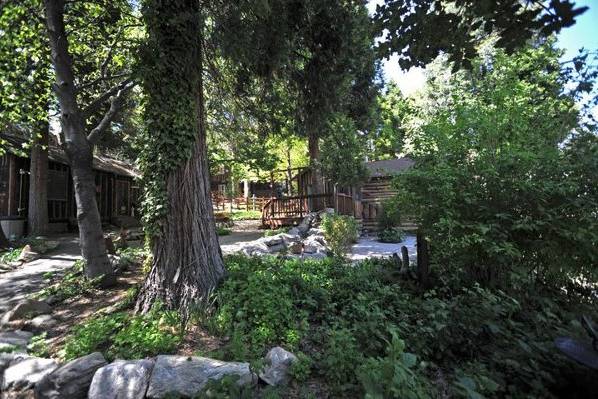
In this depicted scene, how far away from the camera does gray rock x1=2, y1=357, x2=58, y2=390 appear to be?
10.7 ft

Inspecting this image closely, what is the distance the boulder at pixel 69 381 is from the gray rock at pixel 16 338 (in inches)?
47.2

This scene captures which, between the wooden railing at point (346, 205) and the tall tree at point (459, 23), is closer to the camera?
the tall tree at point (459, 23)

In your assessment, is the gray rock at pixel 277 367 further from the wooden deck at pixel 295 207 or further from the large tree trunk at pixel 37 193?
the large tree trunk at pixel 37 193

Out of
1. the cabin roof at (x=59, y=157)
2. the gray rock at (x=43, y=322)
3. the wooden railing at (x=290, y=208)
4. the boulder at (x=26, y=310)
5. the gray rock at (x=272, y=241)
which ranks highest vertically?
the cabin roof at (x=59, y=157)

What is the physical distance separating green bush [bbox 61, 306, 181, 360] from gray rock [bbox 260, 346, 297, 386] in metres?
1.09

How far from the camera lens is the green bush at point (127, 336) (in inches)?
138

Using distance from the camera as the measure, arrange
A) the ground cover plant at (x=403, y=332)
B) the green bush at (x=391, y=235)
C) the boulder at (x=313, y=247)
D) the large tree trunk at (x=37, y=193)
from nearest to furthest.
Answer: the ground cover plant at (x=403, y=332)
the boulder at (x=313, y=247)
the large tree trunk at (x=37, y=193)
the green bush at (x=391, y=235)

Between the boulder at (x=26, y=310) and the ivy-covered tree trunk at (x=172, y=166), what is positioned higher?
the ivy-covered tree trunk at (x=172, y=166)

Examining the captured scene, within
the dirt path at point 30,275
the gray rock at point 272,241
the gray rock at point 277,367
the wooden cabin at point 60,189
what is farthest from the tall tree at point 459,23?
the wooden cabin at point 60,189

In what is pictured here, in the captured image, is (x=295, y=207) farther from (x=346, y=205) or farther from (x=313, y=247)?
(x=313, y=247)

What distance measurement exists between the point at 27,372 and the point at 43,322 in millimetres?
1545

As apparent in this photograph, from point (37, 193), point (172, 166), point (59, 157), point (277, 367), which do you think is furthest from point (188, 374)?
point (59, 157)

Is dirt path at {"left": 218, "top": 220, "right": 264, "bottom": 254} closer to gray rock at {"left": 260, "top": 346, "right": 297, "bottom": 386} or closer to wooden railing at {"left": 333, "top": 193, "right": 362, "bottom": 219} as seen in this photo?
wooden railing at {"left": 333, "top": 193, "right": 362, "bottom": 219}

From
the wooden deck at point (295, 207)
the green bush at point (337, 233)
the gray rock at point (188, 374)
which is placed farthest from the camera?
the wooden deck at point (295, 207)
